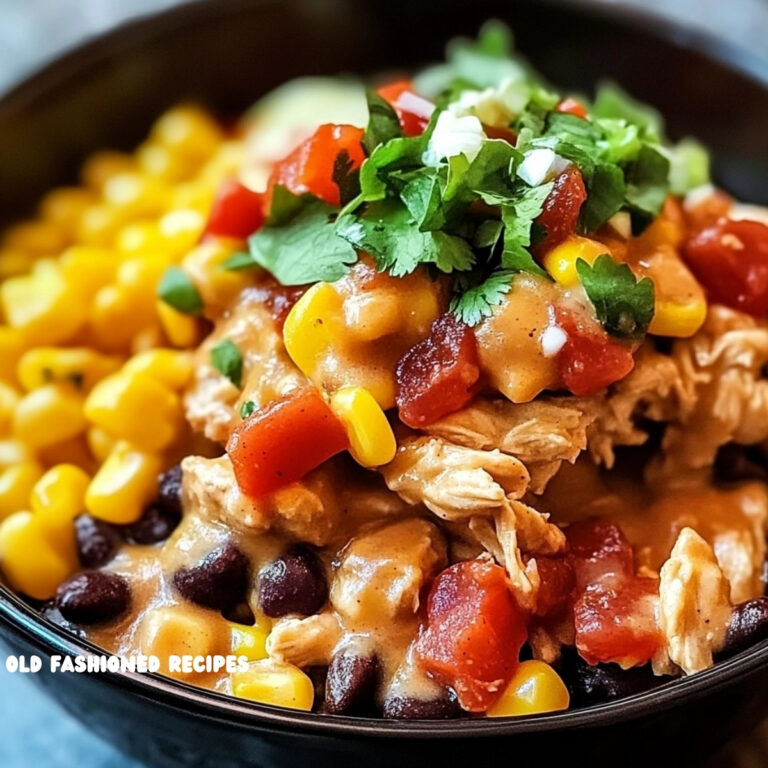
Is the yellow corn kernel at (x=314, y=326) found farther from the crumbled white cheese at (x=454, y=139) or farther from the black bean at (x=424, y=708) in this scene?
the black bean at (x=424, y=708)

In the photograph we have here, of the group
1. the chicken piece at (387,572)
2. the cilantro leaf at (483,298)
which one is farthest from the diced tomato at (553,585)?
the cilantro leaf at (483,298)

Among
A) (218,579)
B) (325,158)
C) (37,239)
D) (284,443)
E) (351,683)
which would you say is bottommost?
(351,683)

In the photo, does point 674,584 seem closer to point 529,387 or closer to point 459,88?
point 529,387

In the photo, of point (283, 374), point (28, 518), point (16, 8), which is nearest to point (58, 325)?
point (28, 518)

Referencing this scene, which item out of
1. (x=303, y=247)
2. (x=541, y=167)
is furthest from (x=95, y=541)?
(x=541, y=167)

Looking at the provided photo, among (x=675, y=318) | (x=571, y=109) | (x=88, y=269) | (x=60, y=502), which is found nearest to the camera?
(x=675, y=318)

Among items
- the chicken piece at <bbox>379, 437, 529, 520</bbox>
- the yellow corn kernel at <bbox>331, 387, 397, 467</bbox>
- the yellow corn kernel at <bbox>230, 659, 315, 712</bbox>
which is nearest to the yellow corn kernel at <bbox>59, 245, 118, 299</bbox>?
the yellow corn kernel at <bbox>331, 387, 397, 467</bbox>

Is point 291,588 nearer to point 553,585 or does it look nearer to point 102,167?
point 553,585
